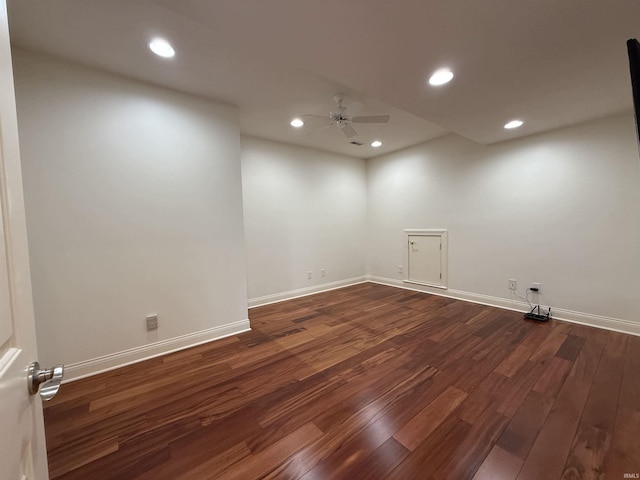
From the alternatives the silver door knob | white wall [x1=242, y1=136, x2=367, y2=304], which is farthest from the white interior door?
white wall [x1=242, y1=136, x2=367, y2=304]

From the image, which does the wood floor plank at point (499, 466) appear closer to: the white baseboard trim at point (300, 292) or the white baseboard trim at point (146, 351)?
the white baseboard trim at point (146, 351)

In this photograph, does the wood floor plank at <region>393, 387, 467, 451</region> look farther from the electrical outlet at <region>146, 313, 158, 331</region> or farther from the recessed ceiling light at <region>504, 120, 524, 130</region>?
the recessed ceiling light at <region>504, 120, 524, 130</region>

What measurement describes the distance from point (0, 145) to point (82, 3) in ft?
5.41

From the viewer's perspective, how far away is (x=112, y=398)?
1.79 meters

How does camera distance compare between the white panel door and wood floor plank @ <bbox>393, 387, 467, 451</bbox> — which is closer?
wood floor plank @ <bbox>393, 387, 467, 451</bbox>

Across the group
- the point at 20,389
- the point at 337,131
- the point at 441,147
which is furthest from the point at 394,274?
the point at 20,389

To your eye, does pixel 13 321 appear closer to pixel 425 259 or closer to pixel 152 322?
pixel 152 322

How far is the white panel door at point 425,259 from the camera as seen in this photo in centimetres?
410

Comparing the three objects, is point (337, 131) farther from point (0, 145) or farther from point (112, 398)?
point (112, 398)

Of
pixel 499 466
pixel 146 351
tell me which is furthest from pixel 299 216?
pixel 499 466

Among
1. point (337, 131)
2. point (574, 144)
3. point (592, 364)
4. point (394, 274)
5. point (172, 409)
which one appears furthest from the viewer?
point (394, 274)

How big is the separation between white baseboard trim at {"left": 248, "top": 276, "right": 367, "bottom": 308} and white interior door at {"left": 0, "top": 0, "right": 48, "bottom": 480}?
317cm

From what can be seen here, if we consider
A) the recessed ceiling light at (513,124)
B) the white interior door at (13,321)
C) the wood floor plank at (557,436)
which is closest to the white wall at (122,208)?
the white interior door at (13,321)

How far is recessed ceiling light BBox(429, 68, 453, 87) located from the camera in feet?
5.94
